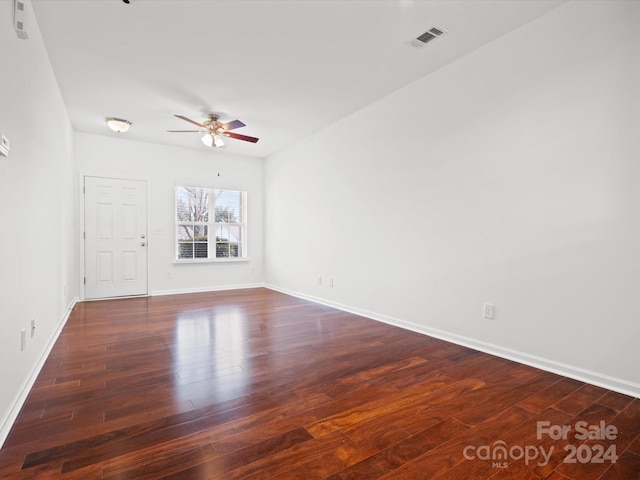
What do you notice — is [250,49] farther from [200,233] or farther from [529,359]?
[200,233]

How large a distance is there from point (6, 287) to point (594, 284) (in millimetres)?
3558

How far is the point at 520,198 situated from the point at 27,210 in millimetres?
3580

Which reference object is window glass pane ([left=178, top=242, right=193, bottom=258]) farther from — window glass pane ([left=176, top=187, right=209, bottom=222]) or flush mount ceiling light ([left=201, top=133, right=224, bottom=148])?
flush mount ceiling light ([left=201, top=133, right=224, bottom=148])

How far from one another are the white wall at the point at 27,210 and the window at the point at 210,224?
2500mm

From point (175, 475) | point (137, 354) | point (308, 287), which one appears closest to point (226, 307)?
point (308, 287)

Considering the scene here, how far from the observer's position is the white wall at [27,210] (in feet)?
5.92

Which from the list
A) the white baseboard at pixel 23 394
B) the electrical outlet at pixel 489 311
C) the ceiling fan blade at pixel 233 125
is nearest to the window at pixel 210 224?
the ceiling fan blade at pixel 233 125

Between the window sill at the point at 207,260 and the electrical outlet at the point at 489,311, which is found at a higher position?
the window sill at the point at 207,260

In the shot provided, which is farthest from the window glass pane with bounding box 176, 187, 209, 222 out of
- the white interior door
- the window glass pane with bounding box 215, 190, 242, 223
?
the white interior door

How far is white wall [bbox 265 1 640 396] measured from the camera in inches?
87.7

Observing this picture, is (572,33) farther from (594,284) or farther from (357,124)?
(357,124)

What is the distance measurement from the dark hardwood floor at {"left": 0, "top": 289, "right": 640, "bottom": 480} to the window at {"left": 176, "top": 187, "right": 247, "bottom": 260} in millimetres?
3197

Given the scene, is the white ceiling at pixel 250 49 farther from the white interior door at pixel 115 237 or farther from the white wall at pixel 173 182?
the white interior door at pixel 115 237

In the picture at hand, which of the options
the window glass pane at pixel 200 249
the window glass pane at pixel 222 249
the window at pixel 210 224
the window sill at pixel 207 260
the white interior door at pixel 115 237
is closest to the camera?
the white interior door at pixel 115 237
